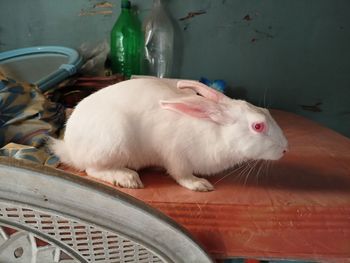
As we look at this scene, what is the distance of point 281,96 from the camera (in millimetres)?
1529

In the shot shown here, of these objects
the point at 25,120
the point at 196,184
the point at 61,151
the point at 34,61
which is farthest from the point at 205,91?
the point at 34,61

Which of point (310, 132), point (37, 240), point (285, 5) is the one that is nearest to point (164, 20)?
point (285, 5)

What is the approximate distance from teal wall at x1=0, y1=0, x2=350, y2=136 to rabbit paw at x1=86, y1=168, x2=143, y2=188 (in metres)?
0.86

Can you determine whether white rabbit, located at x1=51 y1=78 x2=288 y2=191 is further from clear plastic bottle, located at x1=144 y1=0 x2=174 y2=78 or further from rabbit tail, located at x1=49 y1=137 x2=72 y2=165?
clear plastic bottle, located at x1=144 y1=0 x2=174 y2=78

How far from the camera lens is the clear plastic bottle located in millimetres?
1413

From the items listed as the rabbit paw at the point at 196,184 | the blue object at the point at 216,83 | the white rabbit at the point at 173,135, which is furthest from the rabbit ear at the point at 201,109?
the blue object at the point at 216,83

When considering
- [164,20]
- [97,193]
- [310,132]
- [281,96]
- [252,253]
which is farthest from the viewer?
[281,96]

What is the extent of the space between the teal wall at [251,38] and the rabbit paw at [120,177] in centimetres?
86

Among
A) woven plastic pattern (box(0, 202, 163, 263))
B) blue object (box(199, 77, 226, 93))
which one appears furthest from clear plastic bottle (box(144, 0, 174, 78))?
woven plastic pattern (box(0, 202, 163, 263))

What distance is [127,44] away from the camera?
1403mm

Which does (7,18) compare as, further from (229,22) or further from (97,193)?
(97,193)

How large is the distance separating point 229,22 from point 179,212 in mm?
1026

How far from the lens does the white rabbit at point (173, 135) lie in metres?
0.67

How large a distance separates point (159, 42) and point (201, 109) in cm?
84
